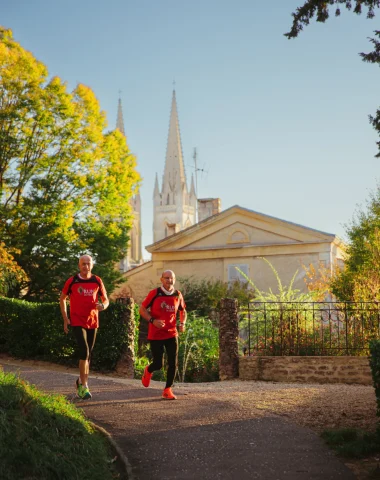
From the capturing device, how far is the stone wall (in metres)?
14.9

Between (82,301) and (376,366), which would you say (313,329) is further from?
(376,366)

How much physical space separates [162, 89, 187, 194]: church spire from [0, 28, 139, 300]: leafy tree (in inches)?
2829

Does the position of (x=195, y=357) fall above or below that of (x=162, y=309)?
below

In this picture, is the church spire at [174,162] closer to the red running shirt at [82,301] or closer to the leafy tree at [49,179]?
the leafy tree at [49,179]

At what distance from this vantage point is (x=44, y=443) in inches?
243

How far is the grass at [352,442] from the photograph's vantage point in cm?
698

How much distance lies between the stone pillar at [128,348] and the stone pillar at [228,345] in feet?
6.60

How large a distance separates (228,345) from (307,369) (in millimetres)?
1827

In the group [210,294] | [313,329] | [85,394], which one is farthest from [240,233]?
[85,394]

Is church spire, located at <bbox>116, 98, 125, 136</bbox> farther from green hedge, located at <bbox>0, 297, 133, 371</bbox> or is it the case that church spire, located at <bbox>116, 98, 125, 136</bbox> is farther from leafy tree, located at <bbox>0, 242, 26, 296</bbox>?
green hedge, located at <bbox>0, 297, 133, 371</bbox>

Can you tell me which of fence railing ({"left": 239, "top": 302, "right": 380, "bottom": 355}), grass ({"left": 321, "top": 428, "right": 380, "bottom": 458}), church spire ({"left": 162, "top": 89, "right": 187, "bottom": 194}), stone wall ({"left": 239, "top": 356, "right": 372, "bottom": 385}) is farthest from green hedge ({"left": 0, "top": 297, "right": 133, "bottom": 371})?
church spire ({"left": 162, "top": 89, "right": 187, "bottom": 194})

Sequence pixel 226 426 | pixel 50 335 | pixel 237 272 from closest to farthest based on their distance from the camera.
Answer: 1. pixel 226 426
2. pixel 50 335
3. pixel 237 272

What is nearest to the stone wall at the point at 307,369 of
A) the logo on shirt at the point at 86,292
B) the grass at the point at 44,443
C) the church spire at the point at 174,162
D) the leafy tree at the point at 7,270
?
the logo on shirt at the point at 86,292

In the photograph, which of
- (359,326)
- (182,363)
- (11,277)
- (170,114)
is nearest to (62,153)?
(11,277)
